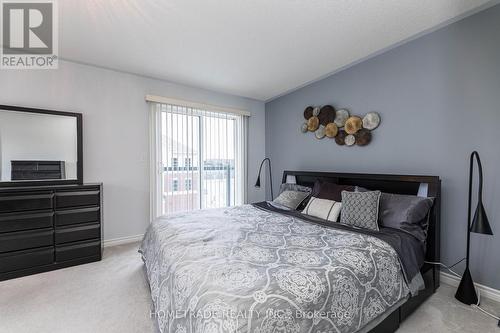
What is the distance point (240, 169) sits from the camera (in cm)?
441

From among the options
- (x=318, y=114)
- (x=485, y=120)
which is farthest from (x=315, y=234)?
(x=318, y=114)

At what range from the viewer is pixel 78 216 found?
2635 mm

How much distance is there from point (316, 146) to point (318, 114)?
20.3 inches

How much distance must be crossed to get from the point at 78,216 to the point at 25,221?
0.46 meters

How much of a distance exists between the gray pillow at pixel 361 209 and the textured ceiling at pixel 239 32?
68.9 inches

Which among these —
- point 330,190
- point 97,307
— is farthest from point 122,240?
point 330,190

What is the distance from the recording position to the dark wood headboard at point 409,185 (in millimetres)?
2098

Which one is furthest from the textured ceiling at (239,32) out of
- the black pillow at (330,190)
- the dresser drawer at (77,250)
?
the dresser drawer at (77,250)

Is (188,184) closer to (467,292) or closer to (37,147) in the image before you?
(37,147)

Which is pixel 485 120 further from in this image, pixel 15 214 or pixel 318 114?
pixel 15 214

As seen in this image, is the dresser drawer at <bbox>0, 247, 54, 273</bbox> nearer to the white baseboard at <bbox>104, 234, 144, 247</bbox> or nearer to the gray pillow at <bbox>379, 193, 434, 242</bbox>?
the white baseboard at <bbox>104, 234, 144, 247</bbox>

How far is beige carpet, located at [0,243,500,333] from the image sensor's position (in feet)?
5.33

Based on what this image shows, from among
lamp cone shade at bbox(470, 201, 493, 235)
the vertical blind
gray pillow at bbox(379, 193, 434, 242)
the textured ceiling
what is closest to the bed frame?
gray pillow at bbox(379, 193, 434, 242)

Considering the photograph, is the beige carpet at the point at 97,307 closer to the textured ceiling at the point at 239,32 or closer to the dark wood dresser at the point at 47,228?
the dark wood dresser at the point at 47,228
